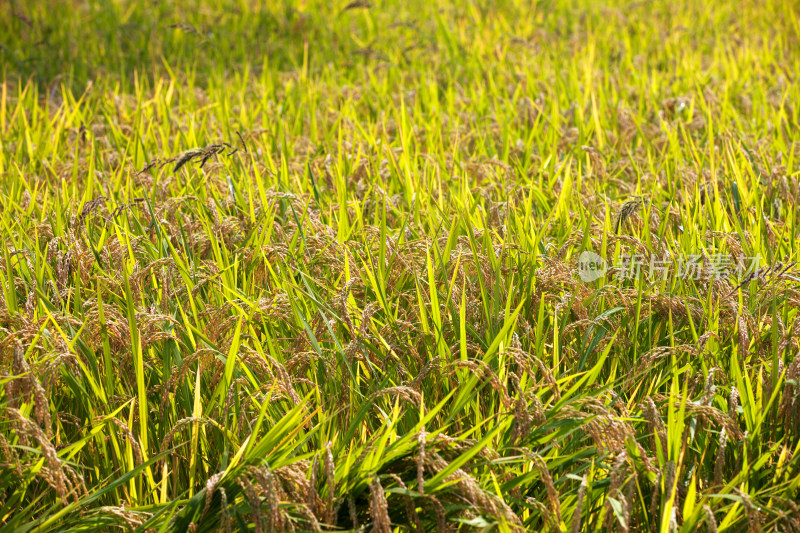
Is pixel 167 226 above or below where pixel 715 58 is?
below

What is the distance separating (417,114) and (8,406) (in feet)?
8.24

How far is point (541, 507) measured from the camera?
48.6 inches

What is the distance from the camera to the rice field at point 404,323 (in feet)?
4.27

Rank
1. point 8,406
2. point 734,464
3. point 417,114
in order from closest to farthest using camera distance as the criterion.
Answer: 1. point 8,406
2. point 734,464
3. point 417,114

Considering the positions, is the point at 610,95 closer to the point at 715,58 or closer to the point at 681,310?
the point at 715,58

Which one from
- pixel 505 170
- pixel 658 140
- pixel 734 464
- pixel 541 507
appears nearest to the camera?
pixel 541 507

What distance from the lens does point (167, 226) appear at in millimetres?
2217

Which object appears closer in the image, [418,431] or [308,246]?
[418,431]

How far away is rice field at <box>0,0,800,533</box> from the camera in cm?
130

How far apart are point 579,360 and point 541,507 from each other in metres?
0.50

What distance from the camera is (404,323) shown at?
1.63 m

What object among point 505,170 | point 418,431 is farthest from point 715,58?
point 418,431

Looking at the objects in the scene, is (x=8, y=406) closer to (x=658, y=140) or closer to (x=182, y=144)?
(x=182, y=144)

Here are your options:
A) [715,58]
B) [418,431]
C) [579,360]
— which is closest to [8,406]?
[418,431]
